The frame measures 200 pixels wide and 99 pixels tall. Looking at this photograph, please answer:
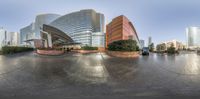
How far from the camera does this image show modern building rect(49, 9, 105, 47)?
5278 cm

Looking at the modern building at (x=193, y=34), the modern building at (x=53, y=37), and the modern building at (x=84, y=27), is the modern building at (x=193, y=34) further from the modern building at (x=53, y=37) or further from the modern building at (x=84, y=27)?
the modern building at (x=84, y=27)

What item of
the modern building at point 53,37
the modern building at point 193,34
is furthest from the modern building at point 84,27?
the modern building at point 193,34

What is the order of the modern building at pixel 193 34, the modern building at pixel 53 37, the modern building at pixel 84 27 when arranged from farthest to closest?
the modern building at pixel 84 27
the modern building at pixel 53 37
the modern building at pixel 193 34

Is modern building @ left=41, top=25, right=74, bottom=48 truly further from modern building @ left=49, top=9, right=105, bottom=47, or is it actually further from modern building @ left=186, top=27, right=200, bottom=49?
modern building @ left=186, top=27, right=200, bottom=49

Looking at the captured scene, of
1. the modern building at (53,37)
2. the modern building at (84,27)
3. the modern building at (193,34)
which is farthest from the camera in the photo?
the modern building at (84,27)

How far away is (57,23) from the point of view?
2457 inches

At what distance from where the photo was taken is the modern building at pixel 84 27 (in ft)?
173

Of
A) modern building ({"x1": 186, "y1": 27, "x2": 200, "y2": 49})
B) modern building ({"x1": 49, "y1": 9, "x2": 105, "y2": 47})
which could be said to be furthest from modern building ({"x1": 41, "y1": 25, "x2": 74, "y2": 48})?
modern building ({"x1": 186, "y1": 27, "x2": 200, "y2": 49})

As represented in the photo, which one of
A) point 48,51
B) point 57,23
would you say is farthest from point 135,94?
point 57,23

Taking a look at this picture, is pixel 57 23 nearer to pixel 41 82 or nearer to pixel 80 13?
pixel 80 13

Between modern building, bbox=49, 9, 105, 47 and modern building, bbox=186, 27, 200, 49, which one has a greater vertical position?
modern building, bbox=49, 9, 105, 47

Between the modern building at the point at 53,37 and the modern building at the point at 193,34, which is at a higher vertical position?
the modern building at the point at 53,37

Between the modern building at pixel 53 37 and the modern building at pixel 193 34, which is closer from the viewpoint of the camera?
the modern building at pixel 193 34

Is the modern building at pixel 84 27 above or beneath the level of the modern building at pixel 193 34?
above
